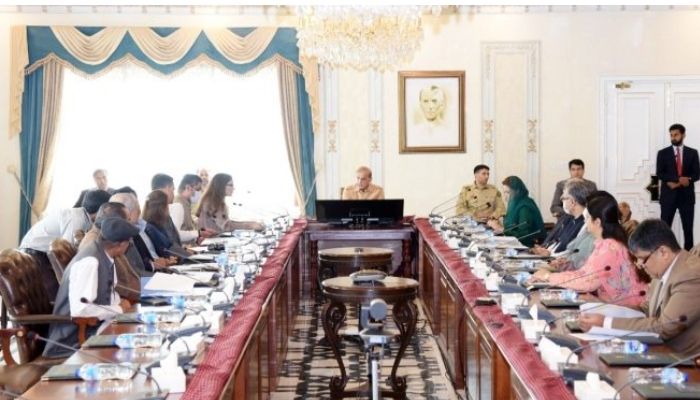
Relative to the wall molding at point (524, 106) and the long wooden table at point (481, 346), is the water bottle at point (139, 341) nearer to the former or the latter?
the long wooden table at point (481, 346)

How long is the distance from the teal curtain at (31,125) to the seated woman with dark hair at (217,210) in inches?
110

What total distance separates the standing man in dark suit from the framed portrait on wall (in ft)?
7.50

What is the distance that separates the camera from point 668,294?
3.82 m

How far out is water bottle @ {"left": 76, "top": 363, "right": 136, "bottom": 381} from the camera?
3092 millimetres

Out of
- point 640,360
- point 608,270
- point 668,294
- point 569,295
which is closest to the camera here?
point 640,360

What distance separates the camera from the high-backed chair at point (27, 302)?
4555 mm

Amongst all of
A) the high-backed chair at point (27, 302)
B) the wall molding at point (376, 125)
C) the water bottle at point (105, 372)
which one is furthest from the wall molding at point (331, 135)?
the water bottle at point (105, 372)

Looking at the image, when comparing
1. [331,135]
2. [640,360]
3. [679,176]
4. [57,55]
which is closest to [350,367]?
[640,360]

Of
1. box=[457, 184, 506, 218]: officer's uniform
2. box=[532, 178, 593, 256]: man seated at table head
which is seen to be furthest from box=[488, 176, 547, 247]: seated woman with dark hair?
box=[532, 178, 593, 256]: man seated at table head

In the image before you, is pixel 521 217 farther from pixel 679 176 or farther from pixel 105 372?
pixel 105 372

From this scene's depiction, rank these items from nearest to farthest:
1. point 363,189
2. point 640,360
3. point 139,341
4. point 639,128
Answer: point 640,360 → point 139,341 → point 363,189 → point 639,128

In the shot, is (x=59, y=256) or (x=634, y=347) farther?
(x=59, y=256)

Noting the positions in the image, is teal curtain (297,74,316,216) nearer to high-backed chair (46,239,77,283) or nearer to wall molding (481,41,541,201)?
wall molding (481,41,541,201)

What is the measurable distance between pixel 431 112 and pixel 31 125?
448 centimetres
